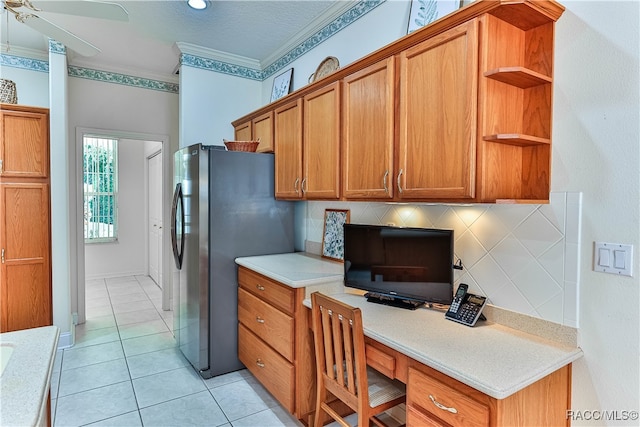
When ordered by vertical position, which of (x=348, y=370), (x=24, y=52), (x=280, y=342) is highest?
(x=24, y=52)

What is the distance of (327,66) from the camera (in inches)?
114

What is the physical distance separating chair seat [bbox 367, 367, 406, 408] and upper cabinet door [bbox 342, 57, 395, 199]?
3.01ft

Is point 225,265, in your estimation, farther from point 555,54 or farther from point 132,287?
point 132,287

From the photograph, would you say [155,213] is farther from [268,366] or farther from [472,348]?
[472,348]

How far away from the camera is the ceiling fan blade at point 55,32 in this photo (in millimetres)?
1871

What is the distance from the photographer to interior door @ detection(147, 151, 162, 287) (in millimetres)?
5559

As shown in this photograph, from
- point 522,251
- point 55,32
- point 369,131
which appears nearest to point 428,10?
point 369,131

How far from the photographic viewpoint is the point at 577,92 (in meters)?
1.44

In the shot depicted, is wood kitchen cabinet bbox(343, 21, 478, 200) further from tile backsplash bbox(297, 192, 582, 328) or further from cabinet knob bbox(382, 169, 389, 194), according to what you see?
tile backsplash bbox(297, 192, 582, 328)

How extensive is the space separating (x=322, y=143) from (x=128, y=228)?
5.08 meters

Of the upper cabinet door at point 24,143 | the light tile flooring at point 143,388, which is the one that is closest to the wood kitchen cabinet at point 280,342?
the light tile flooring at point 143,388

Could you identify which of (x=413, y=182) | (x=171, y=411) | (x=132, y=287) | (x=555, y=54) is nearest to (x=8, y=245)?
(x=171, y=411)

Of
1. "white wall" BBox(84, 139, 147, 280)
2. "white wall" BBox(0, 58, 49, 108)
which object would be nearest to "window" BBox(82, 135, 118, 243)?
"white wall" BBox(84, 139, 147, 280)

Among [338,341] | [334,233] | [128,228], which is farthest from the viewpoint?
[128,228]
